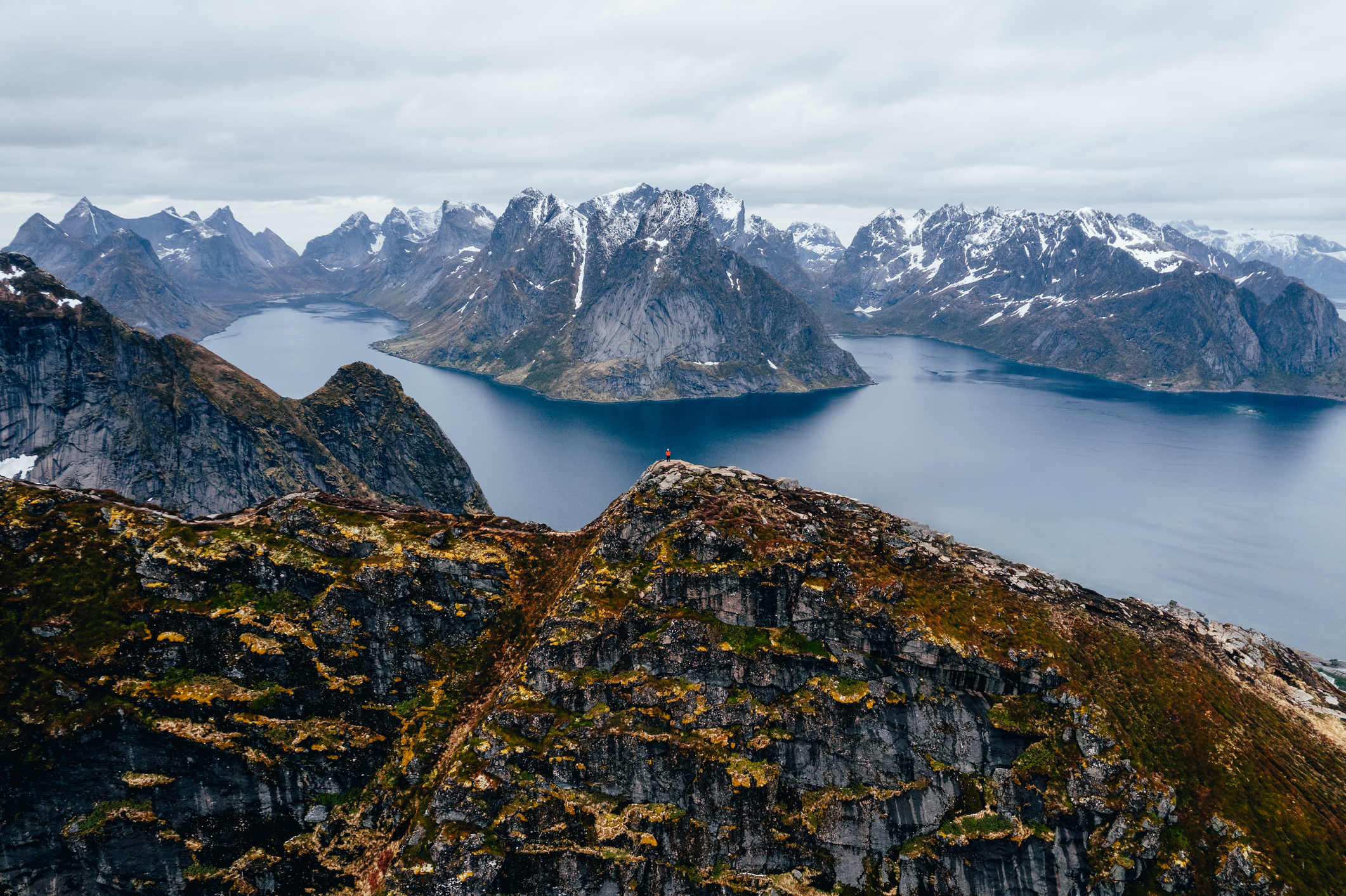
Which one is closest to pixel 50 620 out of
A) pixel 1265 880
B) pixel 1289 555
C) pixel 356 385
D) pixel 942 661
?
pixel 942 661

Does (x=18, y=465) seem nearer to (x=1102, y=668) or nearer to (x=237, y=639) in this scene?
(x=237, y=639)

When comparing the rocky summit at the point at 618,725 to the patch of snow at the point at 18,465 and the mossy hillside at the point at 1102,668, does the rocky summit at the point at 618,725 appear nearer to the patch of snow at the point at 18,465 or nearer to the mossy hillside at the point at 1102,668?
the mossy hillside at the point at 1102,668

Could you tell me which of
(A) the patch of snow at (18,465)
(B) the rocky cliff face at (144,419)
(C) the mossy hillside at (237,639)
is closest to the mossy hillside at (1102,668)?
(C) the mossy hillside at (237,639)

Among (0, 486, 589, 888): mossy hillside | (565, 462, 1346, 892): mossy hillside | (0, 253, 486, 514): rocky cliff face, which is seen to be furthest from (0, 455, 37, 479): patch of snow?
(565, 462, 1346, 892): mossy hillside

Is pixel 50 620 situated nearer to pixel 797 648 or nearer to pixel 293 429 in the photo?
pixel 797 648

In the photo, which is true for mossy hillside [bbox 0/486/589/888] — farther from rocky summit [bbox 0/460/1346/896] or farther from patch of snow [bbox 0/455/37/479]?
patch of snow [bbox 0/455/37/479]
